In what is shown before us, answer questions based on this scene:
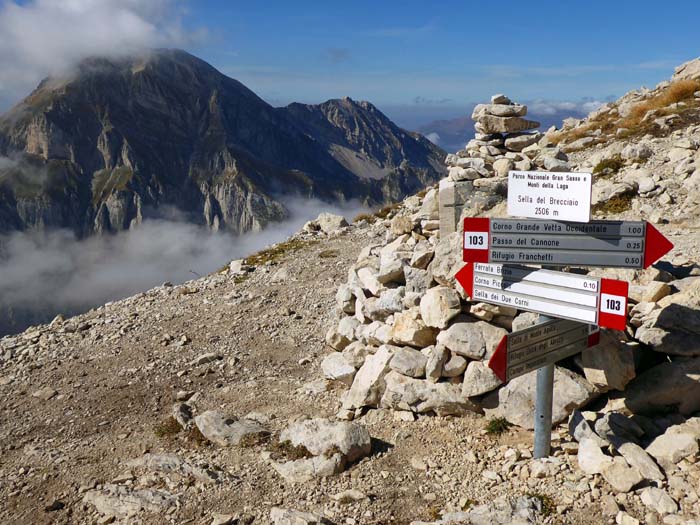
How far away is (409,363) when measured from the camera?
11.3m

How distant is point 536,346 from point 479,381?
2506 mm

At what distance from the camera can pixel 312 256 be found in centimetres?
2588

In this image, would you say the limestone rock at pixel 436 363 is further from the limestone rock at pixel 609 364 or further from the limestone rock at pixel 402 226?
the limestone rock at pixel 402 226

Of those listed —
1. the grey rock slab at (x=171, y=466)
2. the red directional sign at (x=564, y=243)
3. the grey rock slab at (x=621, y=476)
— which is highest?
the red directional sign at (x=564, y=243)

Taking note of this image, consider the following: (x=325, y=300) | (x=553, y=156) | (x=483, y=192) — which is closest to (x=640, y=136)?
(x=553, y=156)

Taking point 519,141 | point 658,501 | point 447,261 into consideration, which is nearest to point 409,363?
point 447,261

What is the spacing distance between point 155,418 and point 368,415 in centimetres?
505

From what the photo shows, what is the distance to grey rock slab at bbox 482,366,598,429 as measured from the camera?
31.6 feet

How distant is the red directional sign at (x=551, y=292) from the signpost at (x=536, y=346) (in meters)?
0.35

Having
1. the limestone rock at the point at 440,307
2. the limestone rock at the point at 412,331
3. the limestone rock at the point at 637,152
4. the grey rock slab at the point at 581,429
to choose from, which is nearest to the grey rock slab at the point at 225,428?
the limestone rock at the point at 412,331

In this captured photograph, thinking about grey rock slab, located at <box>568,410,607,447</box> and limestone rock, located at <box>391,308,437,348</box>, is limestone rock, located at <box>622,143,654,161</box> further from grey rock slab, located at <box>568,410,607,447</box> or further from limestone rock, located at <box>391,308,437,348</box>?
grey rock slab, located at <box>568,410,607,447</box>

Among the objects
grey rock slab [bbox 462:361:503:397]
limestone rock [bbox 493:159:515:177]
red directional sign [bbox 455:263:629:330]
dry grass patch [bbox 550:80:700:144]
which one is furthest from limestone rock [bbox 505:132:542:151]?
dry grass patch [bbox 550:80:700:144]

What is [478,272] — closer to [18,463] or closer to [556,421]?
[556,421]

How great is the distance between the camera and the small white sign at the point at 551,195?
7.62m
